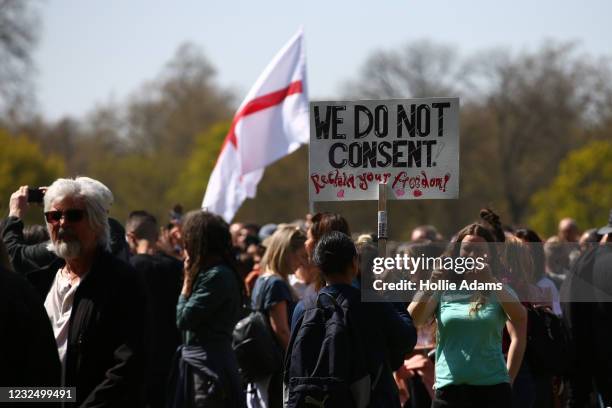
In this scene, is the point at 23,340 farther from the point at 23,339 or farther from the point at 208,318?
the point at 208,318

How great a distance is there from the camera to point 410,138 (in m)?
6.31

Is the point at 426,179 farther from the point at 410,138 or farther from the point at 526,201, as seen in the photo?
the point at 526,201

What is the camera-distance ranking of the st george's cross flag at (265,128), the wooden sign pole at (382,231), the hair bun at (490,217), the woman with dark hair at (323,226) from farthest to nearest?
1. the st george's cross flag at (265,128)
2. the hair bun at (490,217)
3. the woman with dark hair at (323,226)
4. the wooden sign pole at (382,231)

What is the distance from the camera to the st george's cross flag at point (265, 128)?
1105cm

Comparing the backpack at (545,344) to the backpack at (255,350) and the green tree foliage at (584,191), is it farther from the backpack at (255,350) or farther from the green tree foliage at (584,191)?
the green tree foliage at (584,191)

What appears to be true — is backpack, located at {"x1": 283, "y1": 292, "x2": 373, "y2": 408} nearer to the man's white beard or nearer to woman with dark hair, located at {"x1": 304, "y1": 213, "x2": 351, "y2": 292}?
woman with dark hair, located at {"x1": 304, "y1": 213, "x2": 351, "y2": 292}

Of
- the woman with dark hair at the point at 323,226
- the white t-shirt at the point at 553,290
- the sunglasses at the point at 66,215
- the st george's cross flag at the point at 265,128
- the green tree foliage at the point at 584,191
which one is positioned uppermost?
the green tree foliage at the point at 584,191

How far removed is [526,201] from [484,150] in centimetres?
318

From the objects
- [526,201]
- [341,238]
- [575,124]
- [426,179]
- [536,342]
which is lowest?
[536,342]

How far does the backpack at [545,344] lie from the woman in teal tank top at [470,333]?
0.54 m

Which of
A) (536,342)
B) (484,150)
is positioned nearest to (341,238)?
(536,342)

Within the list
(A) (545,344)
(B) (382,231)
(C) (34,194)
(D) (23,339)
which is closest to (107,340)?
(D) (23,339)

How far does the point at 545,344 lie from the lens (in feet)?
22.3

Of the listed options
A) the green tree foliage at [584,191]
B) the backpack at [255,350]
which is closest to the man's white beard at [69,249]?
the backpack at [255,350]
